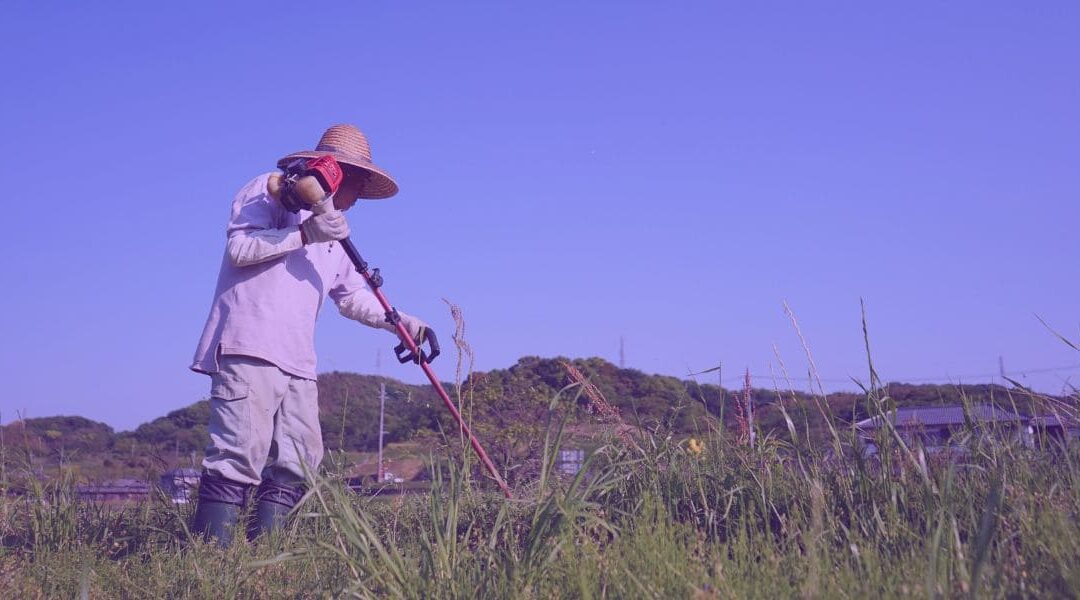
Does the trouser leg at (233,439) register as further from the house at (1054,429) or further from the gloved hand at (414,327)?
the house at (1054,429)

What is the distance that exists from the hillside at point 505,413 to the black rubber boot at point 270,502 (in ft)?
1.15

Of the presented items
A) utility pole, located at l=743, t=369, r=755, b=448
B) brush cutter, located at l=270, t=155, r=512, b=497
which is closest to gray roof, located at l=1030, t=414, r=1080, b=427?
utility pole, located at l=743, t=369, r=755, b=448

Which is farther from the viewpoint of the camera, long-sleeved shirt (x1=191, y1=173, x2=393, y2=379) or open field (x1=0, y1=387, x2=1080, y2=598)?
long-sleeved shirt (x1=191, y1=173, x2=393, y2=379)

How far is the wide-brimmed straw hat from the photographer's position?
15.6 ft

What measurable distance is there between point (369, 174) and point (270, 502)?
1742 mm

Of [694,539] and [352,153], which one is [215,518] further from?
[694,539]

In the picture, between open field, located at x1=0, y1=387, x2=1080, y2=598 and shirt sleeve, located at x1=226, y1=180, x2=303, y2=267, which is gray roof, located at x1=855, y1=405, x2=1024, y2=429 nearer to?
open field, located at x1=0, y1=387, x2=1080, y2=598

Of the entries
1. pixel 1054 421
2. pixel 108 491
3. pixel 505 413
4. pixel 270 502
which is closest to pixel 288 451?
pixel 270 502

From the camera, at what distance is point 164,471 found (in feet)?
18.2

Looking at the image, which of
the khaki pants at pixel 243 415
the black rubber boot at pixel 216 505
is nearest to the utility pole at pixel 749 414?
the khaki pants at pixel 243 415

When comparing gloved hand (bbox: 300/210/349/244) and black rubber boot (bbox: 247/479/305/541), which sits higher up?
gloved hand (bbox: 300/210/349/244)

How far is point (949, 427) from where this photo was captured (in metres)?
3.44

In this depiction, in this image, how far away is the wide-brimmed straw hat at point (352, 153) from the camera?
477 cm

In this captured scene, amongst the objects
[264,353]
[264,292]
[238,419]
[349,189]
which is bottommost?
[238,419]
